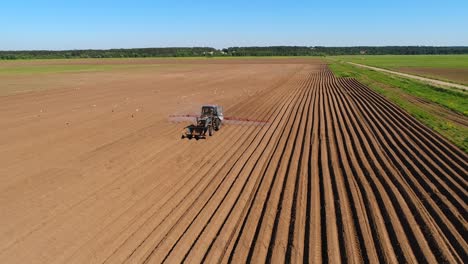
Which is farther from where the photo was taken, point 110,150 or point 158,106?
point 158,106

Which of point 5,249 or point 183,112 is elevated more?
point 5,249

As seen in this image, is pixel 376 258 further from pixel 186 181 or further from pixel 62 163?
pixel 62 163

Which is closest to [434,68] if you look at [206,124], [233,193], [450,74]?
[450,74]

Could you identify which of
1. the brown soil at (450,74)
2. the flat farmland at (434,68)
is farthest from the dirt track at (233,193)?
the flat farmland at (434,68)

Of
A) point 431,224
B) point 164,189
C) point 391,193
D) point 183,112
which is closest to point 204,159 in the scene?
point 164,189

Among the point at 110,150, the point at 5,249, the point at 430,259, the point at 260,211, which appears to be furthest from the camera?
the point at 110,150

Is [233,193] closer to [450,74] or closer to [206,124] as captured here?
[206,124]

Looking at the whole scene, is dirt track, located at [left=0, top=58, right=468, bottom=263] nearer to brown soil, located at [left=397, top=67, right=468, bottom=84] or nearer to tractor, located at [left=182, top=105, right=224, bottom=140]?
tractor, located at [left=182, top=105, right=224, bottom=140]
